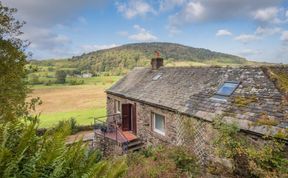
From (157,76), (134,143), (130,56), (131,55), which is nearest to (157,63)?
(157,76)

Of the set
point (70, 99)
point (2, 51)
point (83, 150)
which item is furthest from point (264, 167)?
point (70, 99)

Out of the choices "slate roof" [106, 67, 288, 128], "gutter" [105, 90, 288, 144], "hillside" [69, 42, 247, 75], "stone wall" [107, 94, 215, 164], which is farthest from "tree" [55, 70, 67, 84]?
"gutter" [105, 90, 288, 144]

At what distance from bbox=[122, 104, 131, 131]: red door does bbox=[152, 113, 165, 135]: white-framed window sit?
3.24 metres

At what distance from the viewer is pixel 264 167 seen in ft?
25.7

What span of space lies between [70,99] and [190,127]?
48.4m

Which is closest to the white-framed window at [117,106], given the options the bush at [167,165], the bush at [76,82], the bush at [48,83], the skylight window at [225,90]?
the bush at [167,165]

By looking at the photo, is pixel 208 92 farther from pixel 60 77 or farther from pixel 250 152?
pixel 60 77

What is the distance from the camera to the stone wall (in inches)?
407

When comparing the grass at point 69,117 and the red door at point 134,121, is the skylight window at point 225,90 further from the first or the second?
the grass at point 69,117

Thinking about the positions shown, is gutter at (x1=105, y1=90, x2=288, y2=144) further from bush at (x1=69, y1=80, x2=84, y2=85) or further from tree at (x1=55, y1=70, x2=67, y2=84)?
tree at (x1=55, y1=70, x2=67, y2=84)

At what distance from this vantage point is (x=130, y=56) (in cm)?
9238

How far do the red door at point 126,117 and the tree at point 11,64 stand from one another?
795 centimetres

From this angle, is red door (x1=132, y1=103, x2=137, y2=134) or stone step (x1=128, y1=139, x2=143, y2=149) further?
red door (x1=132, y1=103, x2=137, y2=134)

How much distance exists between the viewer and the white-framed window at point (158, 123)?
46.0 feet
